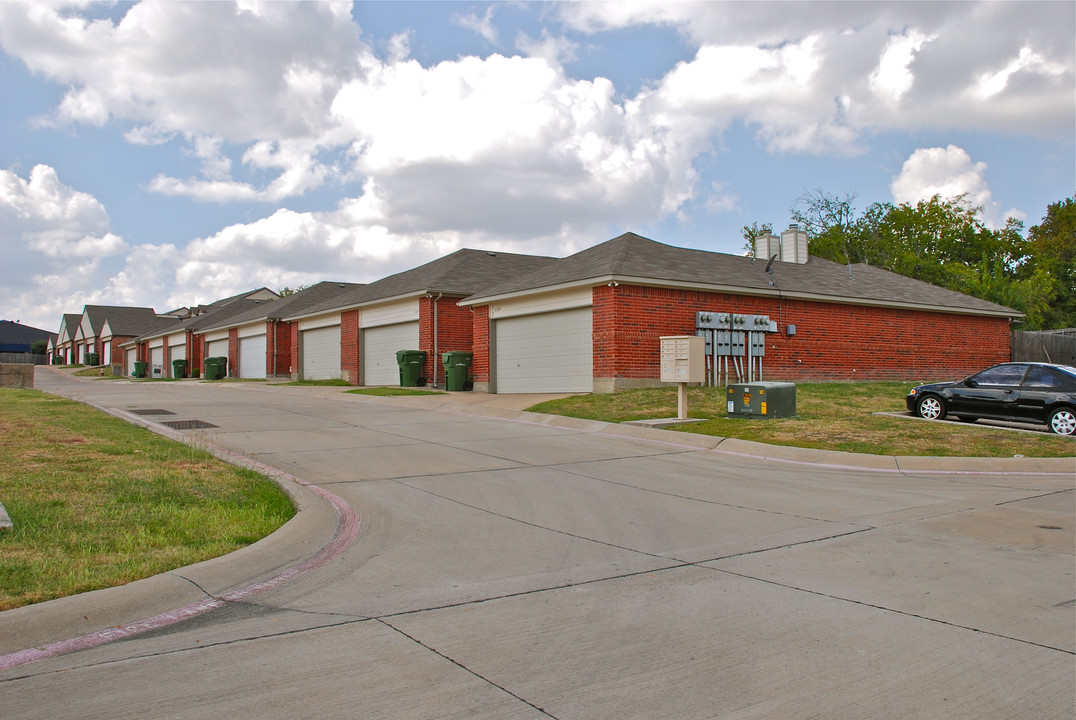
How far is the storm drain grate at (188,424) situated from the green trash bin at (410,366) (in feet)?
36.3

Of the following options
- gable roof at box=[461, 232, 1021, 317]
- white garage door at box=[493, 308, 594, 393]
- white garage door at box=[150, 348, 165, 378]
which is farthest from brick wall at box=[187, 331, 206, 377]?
white garage door at box=[493, 308, 594, 393]

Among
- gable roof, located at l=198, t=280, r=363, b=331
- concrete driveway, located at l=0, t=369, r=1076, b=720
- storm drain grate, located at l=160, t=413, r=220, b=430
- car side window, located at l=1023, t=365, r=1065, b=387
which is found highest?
gable roof, located at l=198, t=280, r=363, b=331

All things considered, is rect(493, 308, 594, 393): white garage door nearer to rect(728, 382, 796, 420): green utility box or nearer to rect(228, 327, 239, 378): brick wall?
rect(728, 382, 796, 420): green utility box

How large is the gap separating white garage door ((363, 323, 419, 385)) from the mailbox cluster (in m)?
10.7

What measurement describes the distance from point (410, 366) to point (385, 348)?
3.73m

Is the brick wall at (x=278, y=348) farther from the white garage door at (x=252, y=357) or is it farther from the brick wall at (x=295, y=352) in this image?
the brick wall at (x=295, y=352)

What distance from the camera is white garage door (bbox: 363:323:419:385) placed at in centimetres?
2761

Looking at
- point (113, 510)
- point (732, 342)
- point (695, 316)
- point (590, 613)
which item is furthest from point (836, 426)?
point (113, 510)

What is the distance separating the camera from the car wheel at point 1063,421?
1331 centimetres

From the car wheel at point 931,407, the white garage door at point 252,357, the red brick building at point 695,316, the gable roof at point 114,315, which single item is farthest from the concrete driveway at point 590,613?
the gable roof at point 114,315

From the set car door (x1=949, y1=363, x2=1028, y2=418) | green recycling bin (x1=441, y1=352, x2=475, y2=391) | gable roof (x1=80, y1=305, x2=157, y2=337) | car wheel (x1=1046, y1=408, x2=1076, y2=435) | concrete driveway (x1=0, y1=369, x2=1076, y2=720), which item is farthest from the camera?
gable roof (x1=80, y1=305, x2=157, y2=337)

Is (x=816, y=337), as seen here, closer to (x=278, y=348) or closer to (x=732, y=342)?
(x=732, y=342)

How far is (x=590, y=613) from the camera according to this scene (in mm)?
4703

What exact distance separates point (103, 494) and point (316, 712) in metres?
5.00
